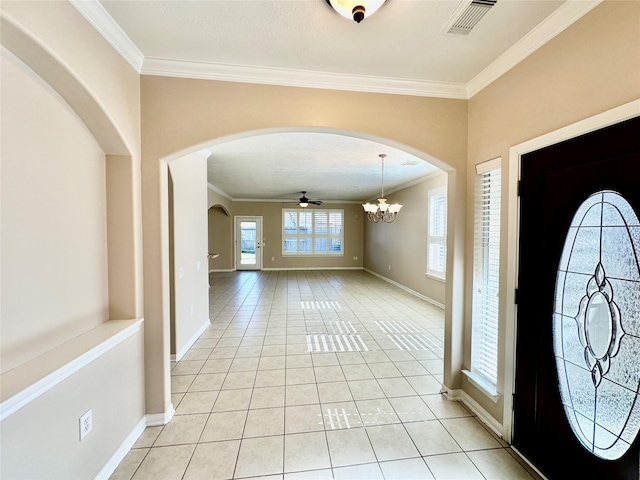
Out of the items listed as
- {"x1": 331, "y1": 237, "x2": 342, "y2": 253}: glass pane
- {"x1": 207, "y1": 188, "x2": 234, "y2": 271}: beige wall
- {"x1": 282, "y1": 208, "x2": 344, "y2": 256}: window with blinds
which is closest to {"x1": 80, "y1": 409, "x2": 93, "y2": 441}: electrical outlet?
{"x1": 207, "y1": 188, "x2": 234, "y2": 271}: beige wall

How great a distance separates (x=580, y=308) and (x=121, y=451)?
120 inches

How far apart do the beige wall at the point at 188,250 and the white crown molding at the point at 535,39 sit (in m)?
3.17

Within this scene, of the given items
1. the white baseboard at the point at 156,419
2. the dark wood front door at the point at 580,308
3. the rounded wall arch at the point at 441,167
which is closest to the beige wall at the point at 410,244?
the rounded wall arch at the point at 441,167

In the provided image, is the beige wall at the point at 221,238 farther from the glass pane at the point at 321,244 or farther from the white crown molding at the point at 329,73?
the white crown molding at the point at 329,73

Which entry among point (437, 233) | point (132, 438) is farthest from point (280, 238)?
point (132, 438)

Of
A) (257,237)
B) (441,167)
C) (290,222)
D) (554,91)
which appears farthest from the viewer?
(290,222)

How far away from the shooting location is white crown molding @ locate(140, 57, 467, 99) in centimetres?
204

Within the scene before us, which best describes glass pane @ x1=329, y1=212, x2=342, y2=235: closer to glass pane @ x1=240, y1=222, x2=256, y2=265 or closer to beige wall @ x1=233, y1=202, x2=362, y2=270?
beige wall @ x1=233, y1=202, x2=362, y2=270

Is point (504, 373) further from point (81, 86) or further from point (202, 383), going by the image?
point (81, 86)

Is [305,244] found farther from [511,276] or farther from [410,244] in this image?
[511,276]

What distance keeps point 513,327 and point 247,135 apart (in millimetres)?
2529

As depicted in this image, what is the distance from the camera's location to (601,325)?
1.44 metres

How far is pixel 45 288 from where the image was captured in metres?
1.42

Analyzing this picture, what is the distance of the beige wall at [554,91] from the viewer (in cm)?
130
